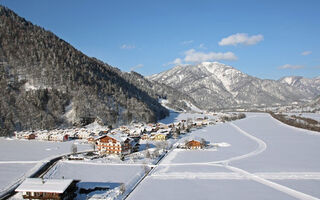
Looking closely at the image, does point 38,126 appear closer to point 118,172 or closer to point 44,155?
point 44,155

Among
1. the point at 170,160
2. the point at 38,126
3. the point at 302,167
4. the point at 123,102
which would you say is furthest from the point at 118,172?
the point at 123,102

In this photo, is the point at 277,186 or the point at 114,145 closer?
the point at 277,186

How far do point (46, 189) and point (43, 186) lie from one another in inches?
38.9

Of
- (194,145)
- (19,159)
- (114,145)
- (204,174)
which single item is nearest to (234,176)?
(204,174)

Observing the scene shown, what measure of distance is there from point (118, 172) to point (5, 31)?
127366 millimetres

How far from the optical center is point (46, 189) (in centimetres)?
2705

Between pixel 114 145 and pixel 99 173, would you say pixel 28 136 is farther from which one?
pixel 99 173

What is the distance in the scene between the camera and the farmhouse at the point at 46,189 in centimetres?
2698

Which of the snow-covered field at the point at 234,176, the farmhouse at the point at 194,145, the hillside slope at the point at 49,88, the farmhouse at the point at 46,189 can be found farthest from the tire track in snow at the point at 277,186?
the hillside slope at the point at 49,88

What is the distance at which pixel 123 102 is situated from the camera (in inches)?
5017

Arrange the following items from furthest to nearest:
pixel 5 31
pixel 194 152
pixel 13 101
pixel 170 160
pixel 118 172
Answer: pixel 5 31 → pixel 13 101 → pixel 194 152 → pixel 170 160 → pixel 118 172

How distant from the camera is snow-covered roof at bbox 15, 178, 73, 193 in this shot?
27.0 meters

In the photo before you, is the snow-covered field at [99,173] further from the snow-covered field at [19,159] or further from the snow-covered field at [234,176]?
the snow-covered field at [19,159]

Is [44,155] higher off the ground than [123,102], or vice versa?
[123,102]
